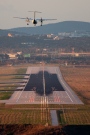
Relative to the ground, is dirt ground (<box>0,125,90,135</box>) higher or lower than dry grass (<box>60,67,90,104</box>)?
higher

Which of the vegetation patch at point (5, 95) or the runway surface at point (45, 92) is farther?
the vegetation patch at point (5, 95)

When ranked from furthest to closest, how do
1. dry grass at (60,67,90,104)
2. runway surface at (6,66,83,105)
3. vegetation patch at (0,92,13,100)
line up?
dry grass at (60,67,90,104), vegetation patch at (0,92,13,100), runway surface at (6,66,83,105)

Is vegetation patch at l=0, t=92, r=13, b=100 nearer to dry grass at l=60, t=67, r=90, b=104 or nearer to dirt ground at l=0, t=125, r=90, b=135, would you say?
dry grass at l=60, t=67, r=90, b=104

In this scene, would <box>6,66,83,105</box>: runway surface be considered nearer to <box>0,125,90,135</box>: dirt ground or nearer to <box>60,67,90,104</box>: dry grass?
<box>60,67,90,104</box>: dry grass

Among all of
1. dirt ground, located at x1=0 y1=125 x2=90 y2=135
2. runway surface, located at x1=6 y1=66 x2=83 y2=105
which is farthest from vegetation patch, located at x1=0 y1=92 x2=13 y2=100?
dirt ground, located at x1=0 y1=125 x2=90 y2=135

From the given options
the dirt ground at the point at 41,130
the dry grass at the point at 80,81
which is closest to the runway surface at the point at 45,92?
the dry grass at the point at 80,81

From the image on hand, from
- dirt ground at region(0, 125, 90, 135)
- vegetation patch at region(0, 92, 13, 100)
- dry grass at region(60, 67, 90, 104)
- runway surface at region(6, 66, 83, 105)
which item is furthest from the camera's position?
dry grass at region(60, 67, 90, 104)

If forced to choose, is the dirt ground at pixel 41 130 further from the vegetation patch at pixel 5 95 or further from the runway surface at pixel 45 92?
the vegetation patch at pixel 5 95

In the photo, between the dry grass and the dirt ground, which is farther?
the dry grass
